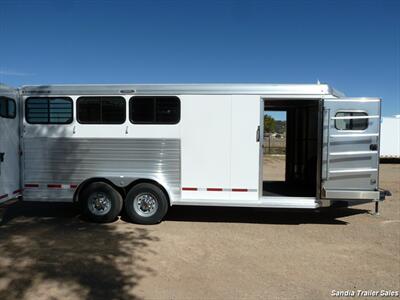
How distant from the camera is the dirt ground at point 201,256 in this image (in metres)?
4.15

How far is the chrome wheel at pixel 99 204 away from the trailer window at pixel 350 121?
4.44 metres

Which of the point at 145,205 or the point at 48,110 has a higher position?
the point at 48,110

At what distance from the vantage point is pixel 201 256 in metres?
5.23

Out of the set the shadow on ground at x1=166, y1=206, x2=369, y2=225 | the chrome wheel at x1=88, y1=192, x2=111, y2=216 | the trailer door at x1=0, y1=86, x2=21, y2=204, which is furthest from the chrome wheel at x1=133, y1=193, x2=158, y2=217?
the trailer door at x1=0, y1=86, x2=21, y2=204

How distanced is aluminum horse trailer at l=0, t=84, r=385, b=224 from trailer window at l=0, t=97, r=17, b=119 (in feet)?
0.06

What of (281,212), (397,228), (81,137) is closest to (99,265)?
(81,137)

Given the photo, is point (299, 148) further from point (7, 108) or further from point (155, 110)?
point (7, 108)

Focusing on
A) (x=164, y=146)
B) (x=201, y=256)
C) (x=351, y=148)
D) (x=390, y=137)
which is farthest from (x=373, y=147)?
(x=390, y=137)

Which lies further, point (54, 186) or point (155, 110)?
point (54, 186)

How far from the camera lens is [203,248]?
5582 millimetres

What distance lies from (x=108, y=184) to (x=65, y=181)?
32.1 inches

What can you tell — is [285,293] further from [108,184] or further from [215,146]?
[108,184]

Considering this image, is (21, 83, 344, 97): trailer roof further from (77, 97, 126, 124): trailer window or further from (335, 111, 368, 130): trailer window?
(335, 111, 368, 130): trailer window

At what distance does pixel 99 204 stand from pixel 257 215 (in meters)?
3.26
